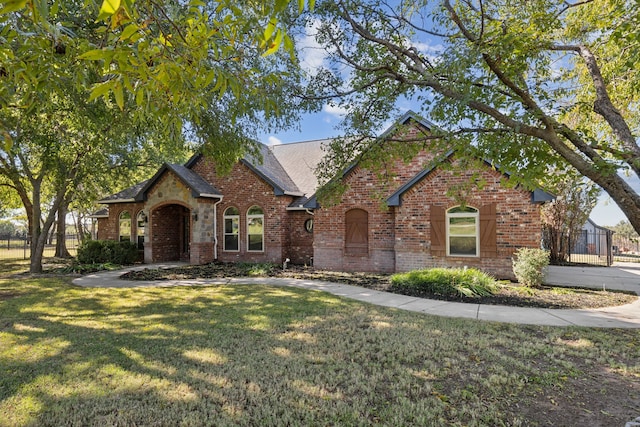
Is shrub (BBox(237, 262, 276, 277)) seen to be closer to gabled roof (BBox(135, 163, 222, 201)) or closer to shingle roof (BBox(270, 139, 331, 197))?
gabled roof (BBox(135, 163, 222, 201))

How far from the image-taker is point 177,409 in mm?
3344

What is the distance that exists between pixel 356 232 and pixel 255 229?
5.21m

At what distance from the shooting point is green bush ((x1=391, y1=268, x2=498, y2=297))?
889 centimetres

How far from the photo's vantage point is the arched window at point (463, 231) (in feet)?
38.4

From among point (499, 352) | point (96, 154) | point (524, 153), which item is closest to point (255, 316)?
point (499, 352)

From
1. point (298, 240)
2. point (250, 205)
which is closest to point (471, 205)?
point (298, 240)

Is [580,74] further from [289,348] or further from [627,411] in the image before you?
[289,348]

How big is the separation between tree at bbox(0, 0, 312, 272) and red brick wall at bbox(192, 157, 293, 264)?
4.75 m

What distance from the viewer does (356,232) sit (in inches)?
556

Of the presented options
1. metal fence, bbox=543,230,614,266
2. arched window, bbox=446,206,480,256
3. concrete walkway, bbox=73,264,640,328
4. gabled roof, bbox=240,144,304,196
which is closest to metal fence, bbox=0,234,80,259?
gabled roof, bbox=240,144,304,196

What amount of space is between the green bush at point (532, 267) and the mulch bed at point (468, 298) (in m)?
0.28

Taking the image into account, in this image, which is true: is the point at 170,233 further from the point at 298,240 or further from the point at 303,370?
the point at 303,370

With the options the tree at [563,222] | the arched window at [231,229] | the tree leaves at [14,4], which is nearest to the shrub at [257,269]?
the arched window at [231,229]

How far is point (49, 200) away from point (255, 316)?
3573 cm
